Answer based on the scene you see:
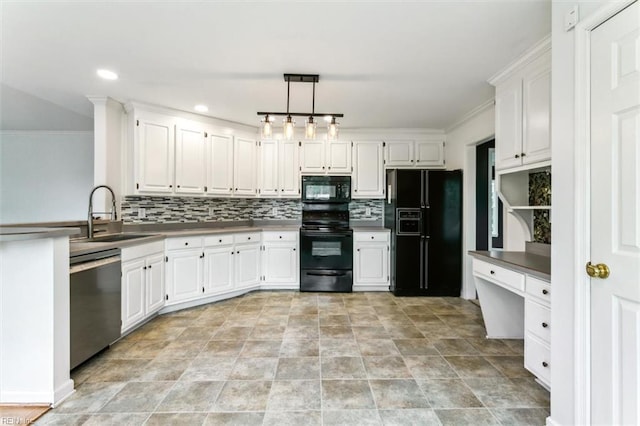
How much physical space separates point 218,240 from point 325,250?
1427mm

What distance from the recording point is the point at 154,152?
3.32m

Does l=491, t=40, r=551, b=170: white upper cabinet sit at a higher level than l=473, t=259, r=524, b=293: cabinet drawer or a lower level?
higher

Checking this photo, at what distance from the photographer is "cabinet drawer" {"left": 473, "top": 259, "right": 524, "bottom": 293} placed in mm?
2007

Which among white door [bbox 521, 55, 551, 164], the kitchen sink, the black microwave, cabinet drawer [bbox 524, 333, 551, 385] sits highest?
white door [bbox 521, 55, 551, 164]

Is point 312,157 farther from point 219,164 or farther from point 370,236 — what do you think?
point 370,236

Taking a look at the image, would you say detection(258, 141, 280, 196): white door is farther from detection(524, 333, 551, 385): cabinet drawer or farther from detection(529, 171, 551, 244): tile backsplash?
detection(524, 333, 551, 385): cabinet drawer

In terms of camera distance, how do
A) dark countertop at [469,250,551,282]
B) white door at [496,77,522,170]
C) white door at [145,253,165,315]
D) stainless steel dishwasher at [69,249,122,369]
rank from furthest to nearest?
white door at [145,253,165,315] < white door at [496,77,522,170] < stainless steel dishwasher at [69,249,122,369] < dark countertop at [469,250,551,282]

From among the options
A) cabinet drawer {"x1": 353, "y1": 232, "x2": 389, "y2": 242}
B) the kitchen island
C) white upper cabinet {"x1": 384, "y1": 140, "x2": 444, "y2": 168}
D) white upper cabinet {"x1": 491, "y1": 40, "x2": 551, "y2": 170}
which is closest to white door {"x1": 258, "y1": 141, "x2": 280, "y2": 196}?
cabinet drawer {"x1": 353, "y1": 232, "x2": 389, "y2": 242}

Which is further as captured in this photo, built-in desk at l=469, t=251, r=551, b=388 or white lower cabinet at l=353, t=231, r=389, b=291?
white lower cabinet at l=353, t=231, r=389, b=291

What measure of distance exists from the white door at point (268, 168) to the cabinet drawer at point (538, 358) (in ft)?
11.0

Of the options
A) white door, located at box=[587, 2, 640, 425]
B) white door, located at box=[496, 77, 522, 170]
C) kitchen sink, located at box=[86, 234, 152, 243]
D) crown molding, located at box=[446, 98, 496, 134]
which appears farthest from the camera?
crown molding, located at box=[446, 98, 496, 134]

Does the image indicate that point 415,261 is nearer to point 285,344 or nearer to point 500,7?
point 285,344

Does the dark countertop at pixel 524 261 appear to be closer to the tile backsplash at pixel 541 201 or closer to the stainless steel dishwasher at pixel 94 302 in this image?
the tile backsplash at pixel 541 201

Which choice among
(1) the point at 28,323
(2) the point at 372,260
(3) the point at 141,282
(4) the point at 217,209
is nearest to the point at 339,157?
(2) the point at 372,260
